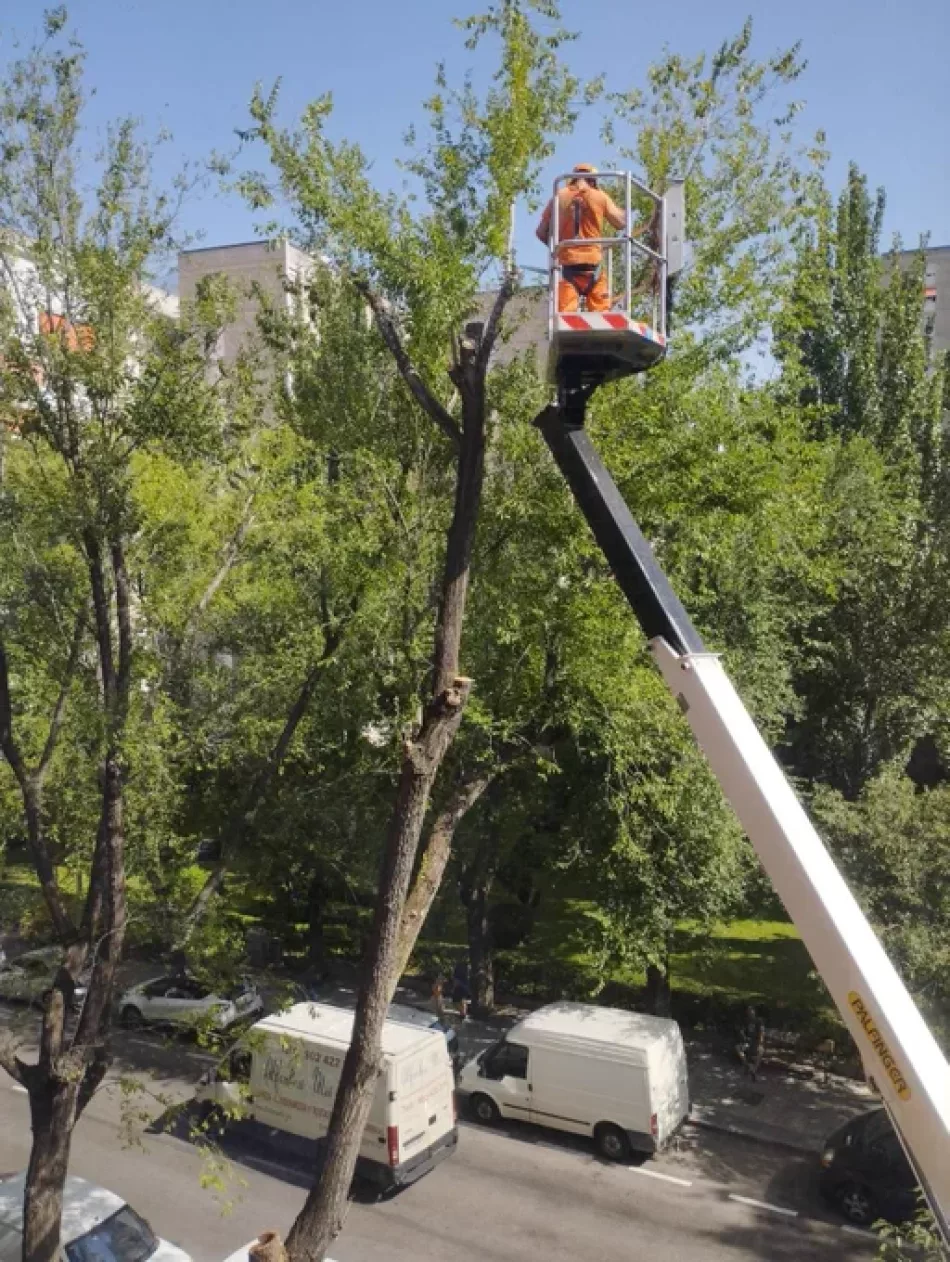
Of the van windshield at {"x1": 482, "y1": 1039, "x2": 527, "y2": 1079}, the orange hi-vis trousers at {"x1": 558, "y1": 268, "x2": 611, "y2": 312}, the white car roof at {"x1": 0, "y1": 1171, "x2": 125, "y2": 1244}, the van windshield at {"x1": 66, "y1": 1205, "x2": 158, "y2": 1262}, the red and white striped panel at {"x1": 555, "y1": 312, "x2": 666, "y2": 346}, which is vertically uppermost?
the orange hi-vis trousers at {"x1": 558, "y1": 268, "x2": 611, "y2": 312}

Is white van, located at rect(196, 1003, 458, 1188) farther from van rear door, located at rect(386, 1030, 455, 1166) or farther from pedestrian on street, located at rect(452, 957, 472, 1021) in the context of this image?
pedestrian on street, located at rect(452, 957, 472, 1021)

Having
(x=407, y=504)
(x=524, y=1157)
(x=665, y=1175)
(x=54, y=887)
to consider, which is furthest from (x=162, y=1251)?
(x=407, y=504)

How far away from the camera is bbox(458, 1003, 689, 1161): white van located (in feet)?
49.2

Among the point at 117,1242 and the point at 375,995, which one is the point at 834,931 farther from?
the point at 117,1242

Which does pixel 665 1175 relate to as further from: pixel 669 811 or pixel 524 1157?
pixel 669 811

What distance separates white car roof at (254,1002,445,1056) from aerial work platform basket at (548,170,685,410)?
34.2 feet

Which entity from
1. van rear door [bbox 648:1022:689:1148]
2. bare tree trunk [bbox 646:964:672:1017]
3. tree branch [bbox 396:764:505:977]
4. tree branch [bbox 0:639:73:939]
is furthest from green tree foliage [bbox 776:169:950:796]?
tree branch [bbox 0:639:73:939]

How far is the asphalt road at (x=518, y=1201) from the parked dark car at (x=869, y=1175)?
0.33m

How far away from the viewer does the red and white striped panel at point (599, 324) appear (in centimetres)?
624

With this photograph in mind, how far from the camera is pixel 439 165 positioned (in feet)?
31.1

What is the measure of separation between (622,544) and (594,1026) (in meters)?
11.7

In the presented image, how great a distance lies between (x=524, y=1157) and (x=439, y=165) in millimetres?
13587

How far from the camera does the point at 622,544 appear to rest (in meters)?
6.15

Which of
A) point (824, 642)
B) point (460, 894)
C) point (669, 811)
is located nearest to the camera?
point (669, 811)
